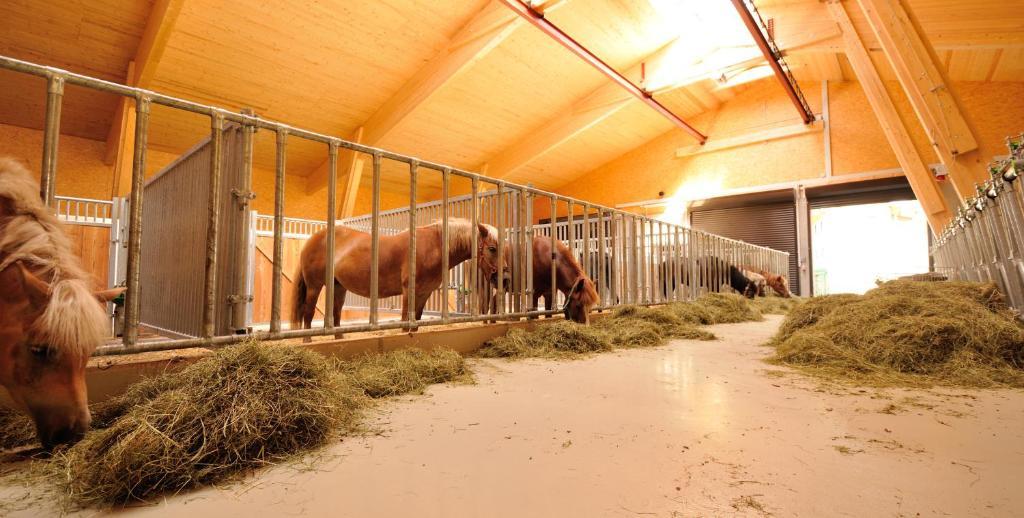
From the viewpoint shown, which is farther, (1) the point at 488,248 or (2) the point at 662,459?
(1) the point at 488,248

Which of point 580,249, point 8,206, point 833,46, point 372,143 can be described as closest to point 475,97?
point 372,143

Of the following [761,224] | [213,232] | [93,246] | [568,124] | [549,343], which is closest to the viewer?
[213,232]

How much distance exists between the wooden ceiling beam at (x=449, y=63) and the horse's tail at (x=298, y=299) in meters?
5.85

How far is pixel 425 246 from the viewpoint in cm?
381

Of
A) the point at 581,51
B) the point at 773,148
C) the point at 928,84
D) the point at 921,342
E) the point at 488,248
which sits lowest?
the point at 921,342

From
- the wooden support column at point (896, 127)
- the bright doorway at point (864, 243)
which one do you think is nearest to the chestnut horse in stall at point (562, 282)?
the wooden support column at point (896, 127)

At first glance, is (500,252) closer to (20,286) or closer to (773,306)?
(20,286)

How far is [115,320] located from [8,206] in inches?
70.7

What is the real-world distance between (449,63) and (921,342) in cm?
835

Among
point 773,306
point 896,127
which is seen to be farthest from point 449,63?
point 896,127

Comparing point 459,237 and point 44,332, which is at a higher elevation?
point 459,237

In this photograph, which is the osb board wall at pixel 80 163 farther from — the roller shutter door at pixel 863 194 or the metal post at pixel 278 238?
the roller shutter door at pixel 863 194

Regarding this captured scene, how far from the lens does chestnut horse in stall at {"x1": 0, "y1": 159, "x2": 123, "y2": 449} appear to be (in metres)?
1.16

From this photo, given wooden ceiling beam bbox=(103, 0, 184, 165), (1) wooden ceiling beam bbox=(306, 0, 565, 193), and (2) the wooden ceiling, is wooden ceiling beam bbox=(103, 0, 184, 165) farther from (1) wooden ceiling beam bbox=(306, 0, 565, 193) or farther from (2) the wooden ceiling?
(1) wooden ceiling beam bbox=(306, 0, 565, 193)
